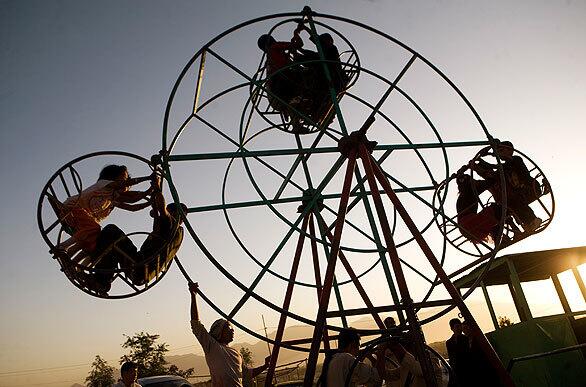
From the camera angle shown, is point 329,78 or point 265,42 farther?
point 265,42

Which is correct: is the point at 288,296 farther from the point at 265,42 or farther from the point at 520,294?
the point at 520,294

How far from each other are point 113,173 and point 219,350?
98.4 inches

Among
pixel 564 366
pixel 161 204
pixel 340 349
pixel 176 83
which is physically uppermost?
pixel 176 83

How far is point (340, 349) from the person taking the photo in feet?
15.4

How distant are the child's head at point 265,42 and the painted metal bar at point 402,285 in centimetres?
287

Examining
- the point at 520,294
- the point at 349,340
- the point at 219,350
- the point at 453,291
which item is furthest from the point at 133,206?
the point at 520,294

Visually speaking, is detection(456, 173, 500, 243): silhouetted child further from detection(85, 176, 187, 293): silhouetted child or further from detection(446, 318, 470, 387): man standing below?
detection(85, 176, 187, 293): silhouetted child

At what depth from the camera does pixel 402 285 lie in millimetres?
4371

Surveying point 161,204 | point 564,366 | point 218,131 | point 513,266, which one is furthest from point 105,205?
point 513,266

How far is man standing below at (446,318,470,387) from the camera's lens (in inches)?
232

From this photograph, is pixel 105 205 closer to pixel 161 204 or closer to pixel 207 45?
pixel 161 204

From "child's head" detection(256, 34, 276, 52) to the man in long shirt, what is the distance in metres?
4.16

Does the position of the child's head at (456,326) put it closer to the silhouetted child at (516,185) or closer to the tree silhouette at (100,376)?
the silhouetted child at (516,185)

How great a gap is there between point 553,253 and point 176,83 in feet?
41.5
